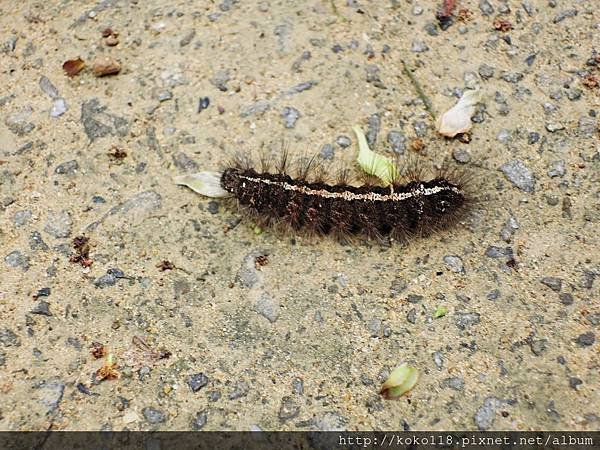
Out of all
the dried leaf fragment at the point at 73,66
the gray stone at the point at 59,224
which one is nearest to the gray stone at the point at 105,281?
the gray stone at the point at 59,224

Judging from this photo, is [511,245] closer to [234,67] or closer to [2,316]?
[234,67]

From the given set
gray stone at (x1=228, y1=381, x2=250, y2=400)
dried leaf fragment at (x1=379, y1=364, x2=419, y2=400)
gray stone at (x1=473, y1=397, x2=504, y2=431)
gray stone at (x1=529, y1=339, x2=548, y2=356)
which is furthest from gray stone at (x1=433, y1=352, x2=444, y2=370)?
gray stone at (x1=228, y1=381, x2=250, y2=400)

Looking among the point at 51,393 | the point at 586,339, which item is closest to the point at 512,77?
the point at 586,339

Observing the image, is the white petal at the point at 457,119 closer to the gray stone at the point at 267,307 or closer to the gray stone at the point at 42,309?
the gray stone at the point at 267,307

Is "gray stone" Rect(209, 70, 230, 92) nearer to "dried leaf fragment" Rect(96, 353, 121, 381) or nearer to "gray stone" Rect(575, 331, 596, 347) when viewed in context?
"dried leaf fragment" Rect(96, 353, 121, 381)

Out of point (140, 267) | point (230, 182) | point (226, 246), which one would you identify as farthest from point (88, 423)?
point (230, 182)

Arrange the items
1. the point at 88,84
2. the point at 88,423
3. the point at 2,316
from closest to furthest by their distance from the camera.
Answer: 1. the point at 88,423
2. the point at 2,316
3. the point at 88,84
